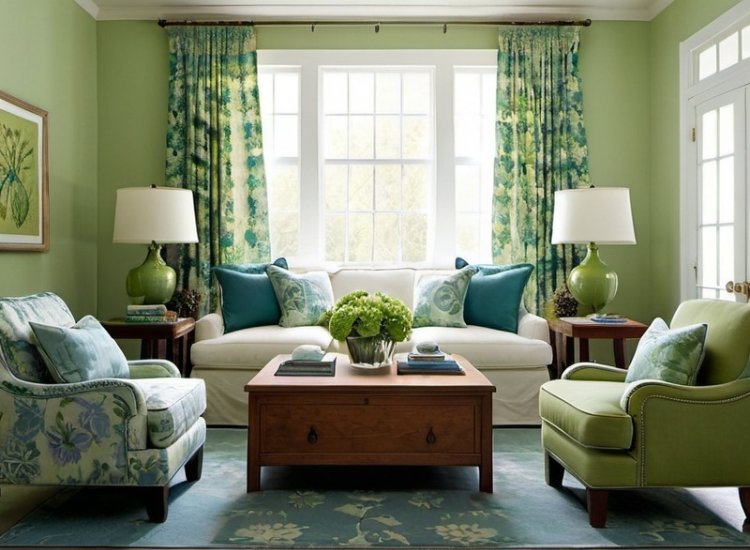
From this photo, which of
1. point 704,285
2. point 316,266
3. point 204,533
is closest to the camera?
point 204,533

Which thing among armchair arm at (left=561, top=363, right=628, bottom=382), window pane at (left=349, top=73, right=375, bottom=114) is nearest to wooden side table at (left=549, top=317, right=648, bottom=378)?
armchair arm at (left=561, top=363, right=628, bottom=382)

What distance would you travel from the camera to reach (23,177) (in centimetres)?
402

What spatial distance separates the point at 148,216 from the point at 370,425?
2.26 meters

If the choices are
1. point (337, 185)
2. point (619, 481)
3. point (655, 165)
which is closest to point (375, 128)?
point (337, 185)

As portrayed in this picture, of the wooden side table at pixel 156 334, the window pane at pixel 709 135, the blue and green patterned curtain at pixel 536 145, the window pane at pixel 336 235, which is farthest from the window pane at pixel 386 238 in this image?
the window pane at pixel 709 135

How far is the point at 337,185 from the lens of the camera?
536 centimetres

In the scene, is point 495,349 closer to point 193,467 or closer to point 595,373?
point 595,373

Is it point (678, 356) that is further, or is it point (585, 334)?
point (585, 334)

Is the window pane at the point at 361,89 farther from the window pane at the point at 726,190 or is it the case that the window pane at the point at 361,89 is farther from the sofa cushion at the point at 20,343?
the sofa cushion at the point at 20,343

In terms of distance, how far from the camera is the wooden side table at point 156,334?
4.18m

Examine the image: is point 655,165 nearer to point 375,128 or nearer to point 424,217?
point 424,217

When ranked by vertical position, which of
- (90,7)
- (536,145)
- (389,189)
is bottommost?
(389,189)

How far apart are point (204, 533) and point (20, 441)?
2.57ft

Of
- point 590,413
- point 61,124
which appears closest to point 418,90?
point 61,124
